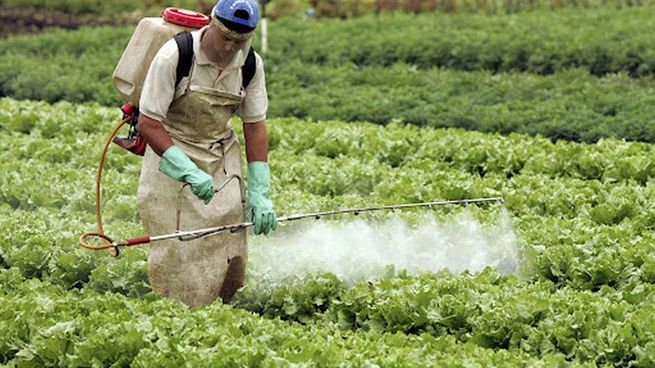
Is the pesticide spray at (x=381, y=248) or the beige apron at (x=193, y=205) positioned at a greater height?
the beige apron at (x=193, y=205)

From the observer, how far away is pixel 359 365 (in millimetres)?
6691

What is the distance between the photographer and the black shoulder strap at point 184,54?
7.48 meters

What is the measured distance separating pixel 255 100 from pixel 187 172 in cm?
76

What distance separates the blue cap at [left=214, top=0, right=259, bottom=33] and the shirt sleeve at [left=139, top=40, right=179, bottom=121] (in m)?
0.39

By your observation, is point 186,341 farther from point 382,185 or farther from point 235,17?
point 382,185

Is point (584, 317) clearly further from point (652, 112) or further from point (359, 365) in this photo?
point (652, 112)

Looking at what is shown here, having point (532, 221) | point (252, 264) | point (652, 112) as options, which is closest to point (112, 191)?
point (252, 264)

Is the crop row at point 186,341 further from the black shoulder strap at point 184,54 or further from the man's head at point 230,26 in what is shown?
the man's head at point 230,26

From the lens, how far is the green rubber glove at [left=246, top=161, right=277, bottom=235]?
774 cm

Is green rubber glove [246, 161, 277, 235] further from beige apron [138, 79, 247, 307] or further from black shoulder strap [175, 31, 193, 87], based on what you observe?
black shoulder strap [175, 31, 193, 87]

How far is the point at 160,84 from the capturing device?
7426mm

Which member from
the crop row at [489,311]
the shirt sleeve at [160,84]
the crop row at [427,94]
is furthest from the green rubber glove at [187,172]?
the crop row at [427,94]

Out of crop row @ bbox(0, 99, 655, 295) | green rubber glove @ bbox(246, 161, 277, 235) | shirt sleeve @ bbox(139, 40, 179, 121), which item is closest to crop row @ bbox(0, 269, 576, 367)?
green rubber glove @ bbox(246, 161, 277, 235)

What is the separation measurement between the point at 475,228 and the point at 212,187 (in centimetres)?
273
